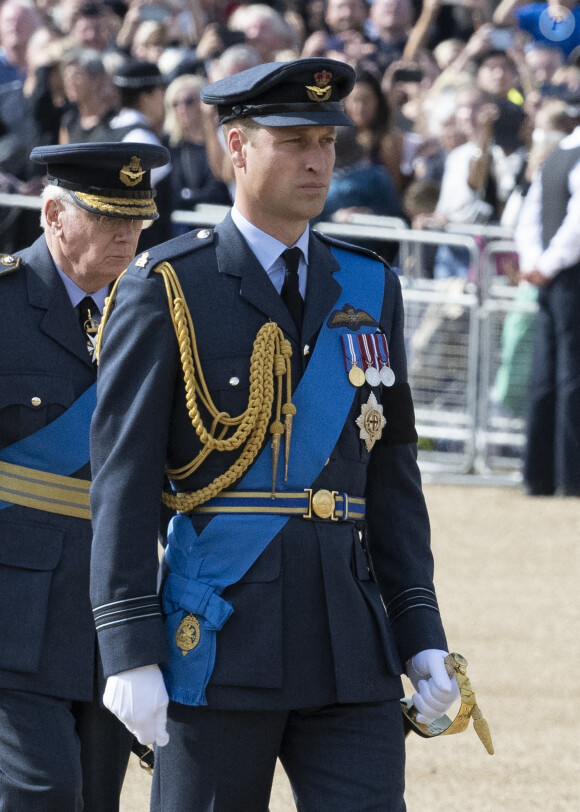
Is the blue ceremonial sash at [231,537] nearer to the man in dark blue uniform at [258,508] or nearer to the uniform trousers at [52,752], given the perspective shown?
the man in dark blue uniform at [258,508]

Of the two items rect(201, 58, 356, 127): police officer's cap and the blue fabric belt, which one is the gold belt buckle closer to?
the blue fabric belt

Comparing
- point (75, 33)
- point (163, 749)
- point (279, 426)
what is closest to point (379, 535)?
point (279, 426)

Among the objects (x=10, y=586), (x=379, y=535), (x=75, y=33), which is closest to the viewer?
(x=379, y=535)

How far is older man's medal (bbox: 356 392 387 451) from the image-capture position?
3113mm

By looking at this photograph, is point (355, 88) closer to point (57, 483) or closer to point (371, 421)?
point (57, 483)

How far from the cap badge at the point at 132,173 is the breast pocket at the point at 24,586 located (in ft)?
2.57

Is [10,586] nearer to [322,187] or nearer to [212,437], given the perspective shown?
[212,437]

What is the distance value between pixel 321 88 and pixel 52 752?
144cm

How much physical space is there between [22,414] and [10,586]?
14.4 inches

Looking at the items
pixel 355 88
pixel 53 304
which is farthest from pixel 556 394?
pixel 53 304

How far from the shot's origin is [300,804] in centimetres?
303

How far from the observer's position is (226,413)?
9.93 ft

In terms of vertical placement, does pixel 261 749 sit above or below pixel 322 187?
below

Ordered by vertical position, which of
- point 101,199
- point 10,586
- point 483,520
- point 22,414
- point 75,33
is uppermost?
point 75,33
